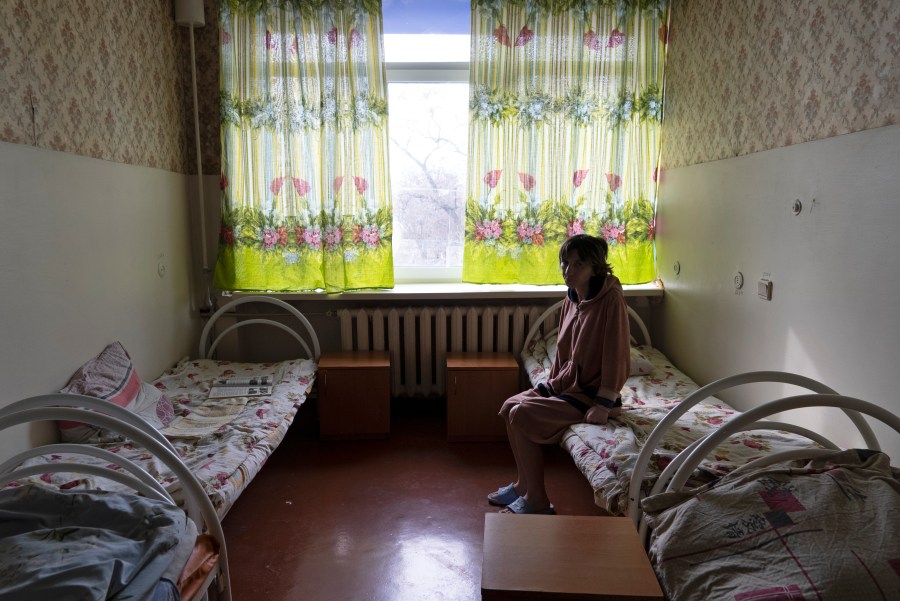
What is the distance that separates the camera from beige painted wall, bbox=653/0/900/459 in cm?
193

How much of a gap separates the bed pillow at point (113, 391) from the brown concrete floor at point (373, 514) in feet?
1.86

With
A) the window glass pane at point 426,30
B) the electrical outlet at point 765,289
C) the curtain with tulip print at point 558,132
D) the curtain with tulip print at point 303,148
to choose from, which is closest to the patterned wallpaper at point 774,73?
the curtain with tulip print at point 558,132

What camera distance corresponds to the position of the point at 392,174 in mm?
3803

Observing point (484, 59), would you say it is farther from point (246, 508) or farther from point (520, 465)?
point (246, 508)

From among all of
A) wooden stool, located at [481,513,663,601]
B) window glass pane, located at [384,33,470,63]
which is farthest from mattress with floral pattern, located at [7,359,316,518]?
window glass pane, located at [384,33,470,63]

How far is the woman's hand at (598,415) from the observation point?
2523 mm

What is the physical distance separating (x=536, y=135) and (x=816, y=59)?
1601 mm

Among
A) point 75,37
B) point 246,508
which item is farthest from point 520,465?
point 75,37

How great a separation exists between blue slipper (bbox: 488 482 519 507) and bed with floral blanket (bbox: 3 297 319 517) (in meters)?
0.99

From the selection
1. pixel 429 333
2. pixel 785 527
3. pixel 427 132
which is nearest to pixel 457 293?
pixel 429 333

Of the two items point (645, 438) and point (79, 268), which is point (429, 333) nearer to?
point (645, 438)

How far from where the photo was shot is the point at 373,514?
2.72 m

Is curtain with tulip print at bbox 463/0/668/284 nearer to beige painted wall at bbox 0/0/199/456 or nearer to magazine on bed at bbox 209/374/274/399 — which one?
magazine on bed at bbox 209/374/274/399

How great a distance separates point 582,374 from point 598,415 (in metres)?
0.20
